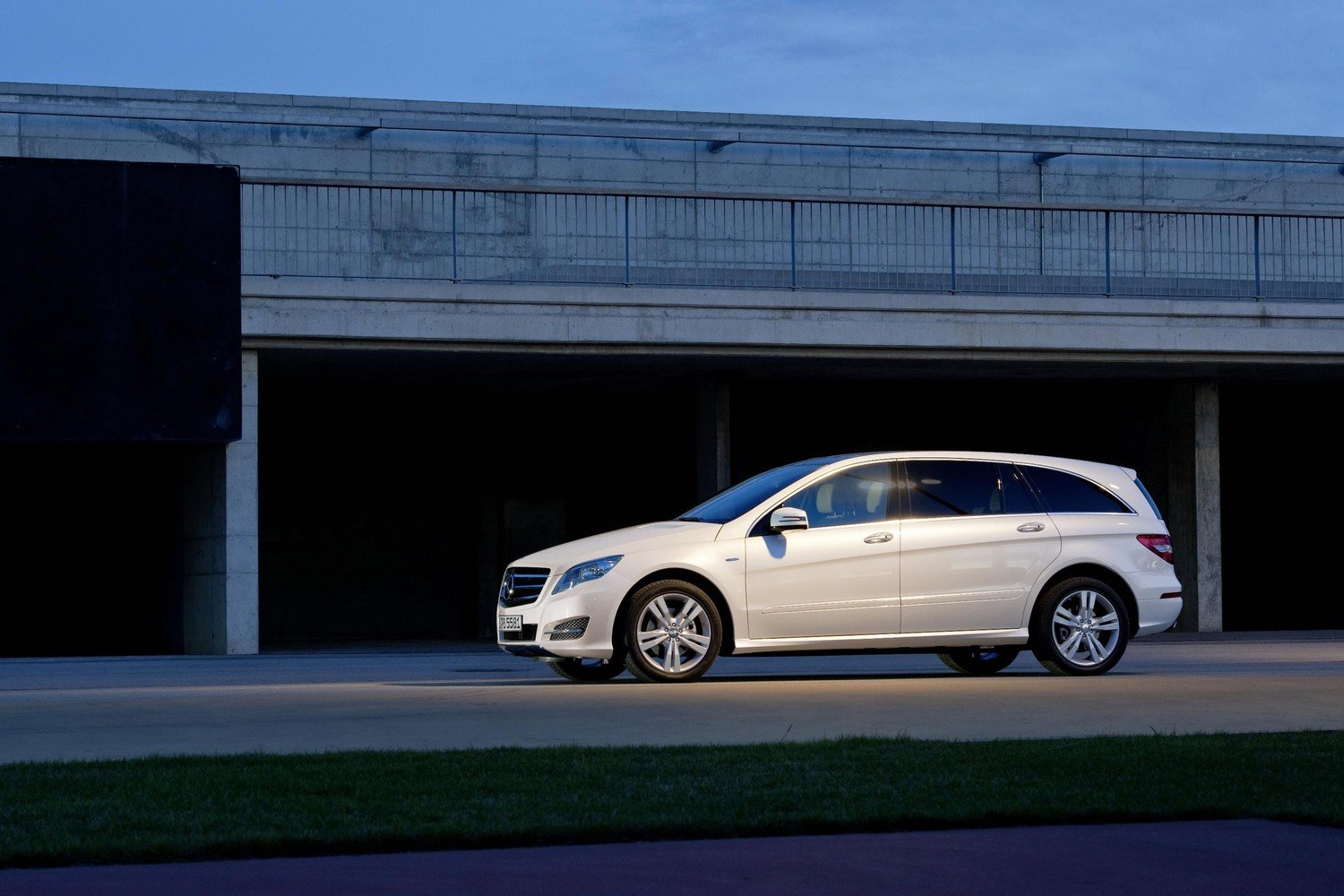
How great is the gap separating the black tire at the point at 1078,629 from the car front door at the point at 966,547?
0.65ft

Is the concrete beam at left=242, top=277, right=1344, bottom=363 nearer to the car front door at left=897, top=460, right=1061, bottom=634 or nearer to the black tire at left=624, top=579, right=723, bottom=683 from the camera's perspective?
the car front door at left=897, top=460, right=1061, bottom=634

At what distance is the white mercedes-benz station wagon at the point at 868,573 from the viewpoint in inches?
522

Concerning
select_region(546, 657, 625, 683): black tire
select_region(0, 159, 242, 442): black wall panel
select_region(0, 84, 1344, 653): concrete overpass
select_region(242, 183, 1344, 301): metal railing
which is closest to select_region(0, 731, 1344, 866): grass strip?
select_region(546, 657, 625, 683): black tire

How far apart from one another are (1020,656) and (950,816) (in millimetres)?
11748

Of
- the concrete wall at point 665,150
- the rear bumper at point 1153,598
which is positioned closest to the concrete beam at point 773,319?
the concrete wall at point 665,150

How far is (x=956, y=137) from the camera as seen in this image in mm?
28422

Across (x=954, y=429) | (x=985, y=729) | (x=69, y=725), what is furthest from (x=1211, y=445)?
(x=69, y=725)

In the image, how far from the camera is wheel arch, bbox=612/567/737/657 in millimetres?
13211

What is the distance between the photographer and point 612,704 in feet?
37.6

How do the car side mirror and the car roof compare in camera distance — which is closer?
the car side mirror

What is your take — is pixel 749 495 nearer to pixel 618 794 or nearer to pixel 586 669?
pixel 586 669

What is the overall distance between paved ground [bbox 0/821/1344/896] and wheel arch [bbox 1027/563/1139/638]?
25.8 feet

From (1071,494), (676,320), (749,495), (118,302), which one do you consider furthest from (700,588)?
(118,302)

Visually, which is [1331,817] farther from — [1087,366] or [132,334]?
[1087,366]
